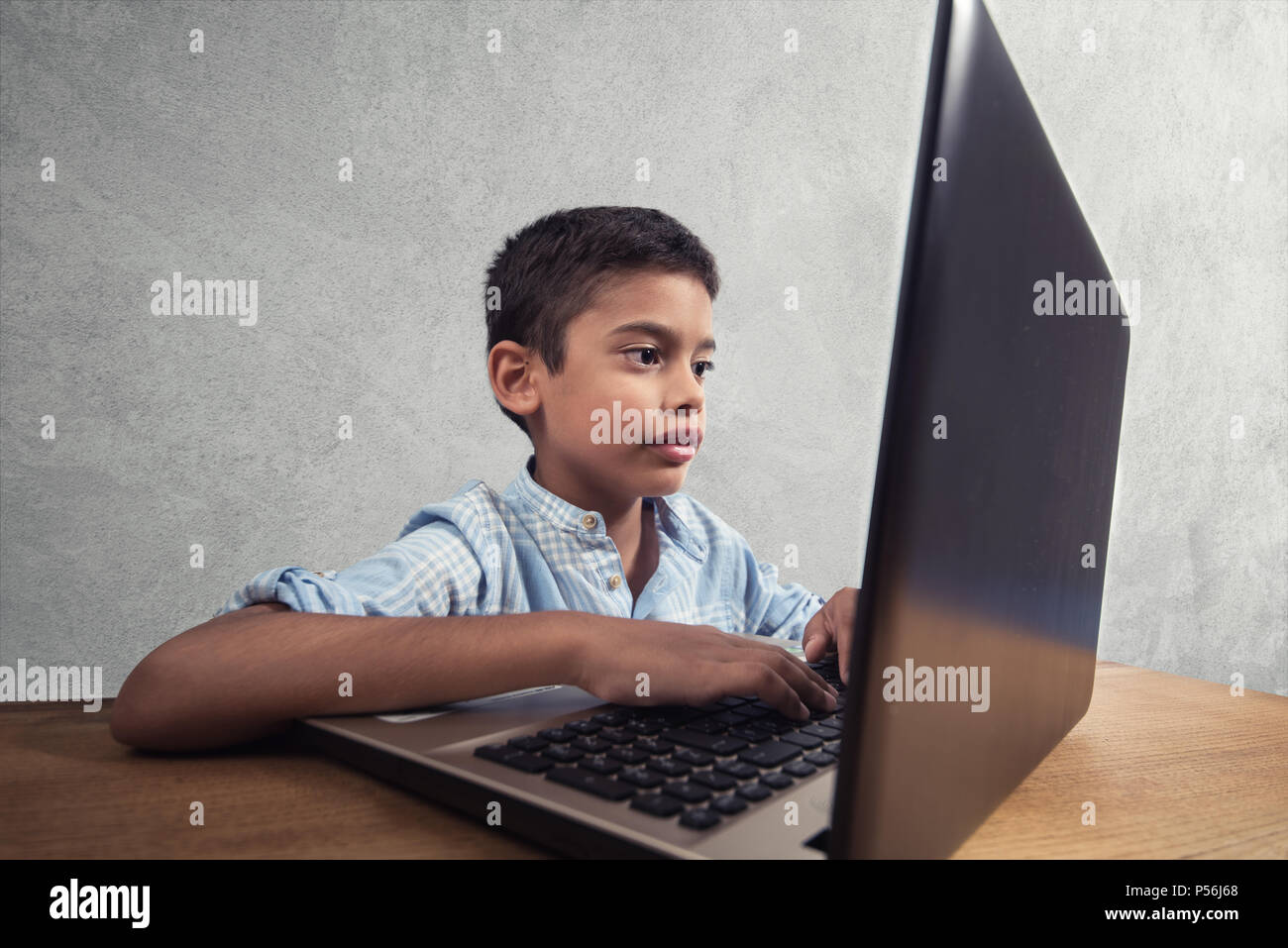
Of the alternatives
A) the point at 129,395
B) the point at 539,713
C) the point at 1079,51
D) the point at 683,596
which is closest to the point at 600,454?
the point at 683,596

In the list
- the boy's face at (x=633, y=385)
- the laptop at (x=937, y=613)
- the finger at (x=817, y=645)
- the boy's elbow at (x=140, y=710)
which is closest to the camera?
the laptop at (x=937, y=613)

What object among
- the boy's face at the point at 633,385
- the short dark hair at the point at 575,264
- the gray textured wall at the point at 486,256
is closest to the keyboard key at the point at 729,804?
the boy's face at the point at 633,385

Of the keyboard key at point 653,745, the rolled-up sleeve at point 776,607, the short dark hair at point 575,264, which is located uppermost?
the short dark hair at point 575,264

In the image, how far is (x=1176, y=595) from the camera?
2035 mm

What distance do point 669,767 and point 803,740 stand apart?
10 centimetres

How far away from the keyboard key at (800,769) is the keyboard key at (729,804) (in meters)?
0.05

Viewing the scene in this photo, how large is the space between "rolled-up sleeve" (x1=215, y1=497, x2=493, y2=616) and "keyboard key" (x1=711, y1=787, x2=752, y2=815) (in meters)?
0.36

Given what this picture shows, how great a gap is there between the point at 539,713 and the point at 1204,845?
35 cm

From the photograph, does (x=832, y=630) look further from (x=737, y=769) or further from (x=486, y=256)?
(x=486, y=256)

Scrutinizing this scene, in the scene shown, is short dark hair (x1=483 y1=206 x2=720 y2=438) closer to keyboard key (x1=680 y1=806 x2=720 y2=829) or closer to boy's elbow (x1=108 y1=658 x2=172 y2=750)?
boy's elbow (x1=108 y1=658 x2=172 y2=750)

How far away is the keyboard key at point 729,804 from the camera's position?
297 millimetres

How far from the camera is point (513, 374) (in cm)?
98

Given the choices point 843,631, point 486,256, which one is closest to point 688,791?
→ point 843,631

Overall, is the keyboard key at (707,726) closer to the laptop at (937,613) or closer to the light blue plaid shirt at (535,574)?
the laptop at (937,613)
